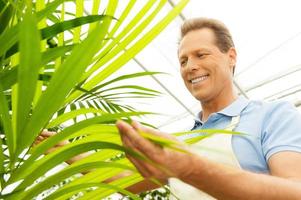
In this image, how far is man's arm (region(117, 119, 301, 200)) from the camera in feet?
1.20

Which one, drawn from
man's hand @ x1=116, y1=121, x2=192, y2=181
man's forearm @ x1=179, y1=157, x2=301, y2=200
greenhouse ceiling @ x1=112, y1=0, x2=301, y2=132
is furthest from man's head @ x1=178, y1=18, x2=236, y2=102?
greenhouse ceiling @ x1=112, y1=0, x2=301, y2=132

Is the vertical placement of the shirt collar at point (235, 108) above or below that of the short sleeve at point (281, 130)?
above

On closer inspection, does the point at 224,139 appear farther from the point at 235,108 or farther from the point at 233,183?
the point at 233,183

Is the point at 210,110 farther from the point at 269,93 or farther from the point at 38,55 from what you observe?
the point at 269,93

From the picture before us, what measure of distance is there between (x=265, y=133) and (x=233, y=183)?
0.37 meters

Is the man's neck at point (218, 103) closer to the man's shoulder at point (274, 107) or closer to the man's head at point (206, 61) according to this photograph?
the man's head at point (206, 61)

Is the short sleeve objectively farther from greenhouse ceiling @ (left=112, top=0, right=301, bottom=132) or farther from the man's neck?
greenhouse ceiling @ (left=112, top=0, right=301, bottom=132)

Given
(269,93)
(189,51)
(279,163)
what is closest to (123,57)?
(279,163)

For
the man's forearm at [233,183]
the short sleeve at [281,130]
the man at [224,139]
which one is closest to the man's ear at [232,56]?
the man at [224,139]

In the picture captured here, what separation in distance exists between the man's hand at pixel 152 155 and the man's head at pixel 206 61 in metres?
0.64

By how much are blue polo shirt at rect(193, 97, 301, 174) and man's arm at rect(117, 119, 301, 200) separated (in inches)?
7.6

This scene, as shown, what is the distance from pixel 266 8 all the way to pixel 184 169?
10.7 ft

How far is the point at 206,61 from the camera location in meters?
1.07

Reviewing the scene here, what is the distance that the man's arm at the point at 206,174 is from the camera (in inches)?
14.4
